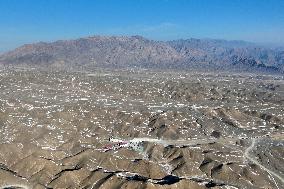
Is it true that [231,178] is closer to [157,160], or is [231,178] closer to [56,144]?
[157,160]

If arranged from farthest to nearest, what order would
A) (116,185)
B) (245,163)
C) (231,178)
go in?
1. (245,163)
2. (231,178)
3. (116,185)

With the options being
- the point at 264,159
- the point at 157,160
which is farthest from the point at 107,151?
the point at 264,159

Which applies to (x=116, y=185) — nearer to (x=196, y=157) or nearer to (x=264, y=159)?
(x=196, y=157)

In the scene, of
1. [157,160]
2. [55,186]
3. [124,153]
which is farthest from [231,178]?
[55,186]

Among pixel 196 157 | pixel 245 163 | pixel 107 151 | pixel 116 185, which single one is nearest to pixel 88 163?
pixel 107 151

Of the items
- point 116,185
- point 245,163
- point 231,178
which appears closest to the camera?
point 116,185

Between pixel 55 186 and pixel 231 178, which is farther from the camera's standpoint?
pixel 231 178

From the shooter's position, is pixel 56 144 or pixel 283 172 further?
pixel 56 144

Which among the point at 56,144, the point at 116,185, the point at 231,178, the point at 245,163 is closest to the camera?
the point at 116,185
